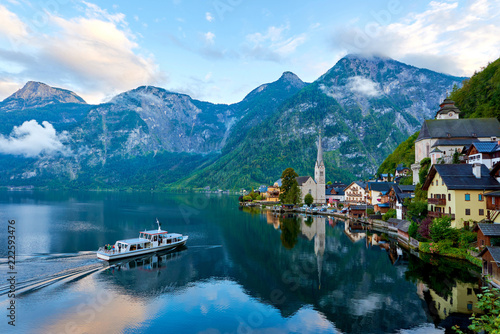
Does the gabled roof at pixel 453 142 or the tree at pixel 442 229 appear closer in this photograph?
the tree at pixel 442 229

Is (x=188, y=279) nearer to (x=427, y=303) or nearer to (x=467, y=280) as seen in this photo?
(x=427, y=303)

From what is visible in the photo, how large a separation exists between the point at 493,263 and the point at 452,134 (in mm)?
58107

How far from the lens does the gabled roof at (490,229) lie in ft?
126

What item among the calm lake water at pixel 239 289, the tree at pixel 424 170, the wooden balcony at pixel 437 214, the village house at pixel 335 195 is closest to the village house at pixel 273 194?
the village house at pixel 335 195

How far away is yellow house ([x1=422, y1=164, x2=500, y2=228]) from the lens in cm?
4769

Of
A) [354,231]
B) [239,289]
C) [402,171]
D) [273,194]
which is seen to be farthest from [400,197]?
[273,194]

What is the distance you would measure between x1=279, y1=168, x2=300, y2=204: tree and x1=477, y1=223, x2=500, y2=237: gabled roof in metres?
97.8

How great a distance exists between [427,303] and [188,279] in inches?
1102

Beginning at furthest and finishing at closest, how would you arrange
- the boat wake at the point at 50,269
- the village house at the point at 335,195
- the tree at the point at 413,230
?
1. the village house at the point at 335,195
2. the tree at the point at 413,230
3. the boat wake at the point at 50,269

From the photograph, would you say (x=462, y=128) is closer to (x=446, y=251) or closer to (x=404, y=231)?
(x=404, y=231)

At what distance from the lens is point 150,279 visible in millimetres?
40688

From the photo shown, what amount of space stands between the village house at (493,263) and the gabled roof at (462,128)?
55171 mm

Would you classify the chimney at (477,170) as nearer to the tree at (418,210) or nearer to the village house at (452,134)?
the tree at (418,210)

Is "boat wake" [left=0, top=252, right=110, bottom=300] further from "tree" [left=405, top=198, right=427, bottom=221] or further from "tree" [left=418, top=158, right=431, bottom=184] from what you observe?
"tree" [left=418, top=158, right=431, bottom=184]
